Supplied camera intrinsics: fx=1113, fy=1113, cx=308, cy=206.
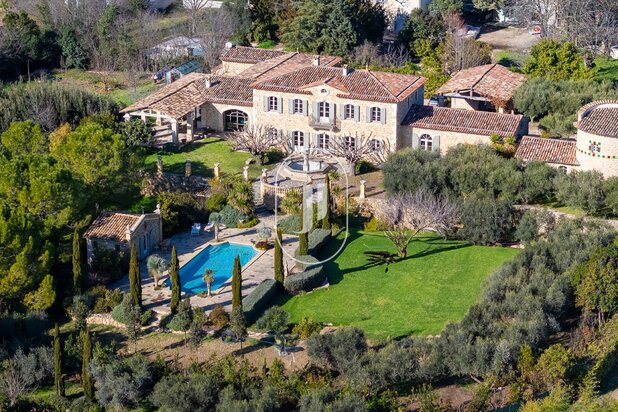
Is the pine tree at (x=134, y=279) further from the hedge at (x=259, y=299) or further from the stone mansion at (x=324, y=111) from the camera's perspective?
the stone mansion at (x=324, y=111)

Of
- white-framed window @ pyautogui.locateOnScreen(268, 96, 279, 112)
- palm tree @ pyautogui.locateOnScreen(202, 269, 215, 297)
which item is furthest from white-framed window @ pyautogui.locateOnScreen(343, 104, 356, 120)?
palm tree @ pyautogui.locateOnScreen(202, 269, 215, 297)

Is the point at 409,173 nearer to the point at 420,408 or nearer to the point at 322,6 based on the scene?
the point at 420,408

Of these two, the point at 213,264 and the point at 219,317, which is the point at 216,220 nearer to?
the point at 213,264

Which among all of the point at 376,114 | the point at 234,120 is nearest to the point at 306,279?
the point at 376,114

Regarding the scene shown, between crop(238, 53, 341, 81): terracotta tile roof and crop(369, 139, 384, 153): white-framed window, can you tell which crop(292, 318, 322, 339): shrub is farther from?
crop(238, 53, 341, 81): terracotta tile roof

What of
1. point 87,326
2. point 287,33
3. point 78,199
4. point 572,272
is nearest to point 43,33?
point 287,33

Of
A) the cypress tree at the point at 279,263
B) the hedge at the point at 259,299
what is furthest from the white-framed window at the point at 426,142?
the hedge at the point at 259,299
